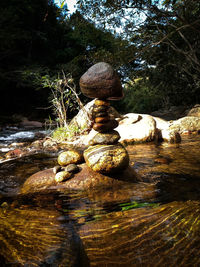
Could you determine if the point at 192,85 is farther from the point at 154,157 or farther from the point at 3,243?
the point at 3,243

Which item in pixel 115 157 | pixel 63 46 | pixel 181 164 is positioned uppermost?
pixel 63 46

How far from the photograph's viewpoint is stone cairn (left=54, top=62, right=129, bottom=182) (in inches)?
109

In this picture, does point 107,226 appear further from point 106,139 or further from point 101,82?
point 101,82

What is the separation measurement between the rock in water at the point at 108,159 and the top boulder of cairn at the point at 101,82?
88cm

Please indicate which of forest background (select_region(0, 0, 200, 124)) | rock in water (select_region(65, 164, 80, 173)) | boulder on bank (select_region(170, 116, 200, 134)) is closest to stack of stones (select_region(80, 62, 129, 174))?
rock in water (select_region(65, 164, 80, 173))

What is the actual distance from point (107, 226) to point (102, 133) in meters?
1.69

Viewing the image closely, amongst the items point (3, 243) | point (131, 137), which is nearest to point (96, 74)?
point (3, 243)

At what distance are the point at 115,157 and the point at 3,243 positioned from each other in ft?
5.62

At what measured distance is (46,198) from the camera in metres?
2.43

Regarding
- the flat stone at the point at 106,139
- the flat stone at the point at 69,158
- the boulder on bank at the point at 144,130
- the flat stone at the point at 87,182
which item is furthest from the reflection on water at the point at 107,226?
the boulder on bank at the point at 144,130

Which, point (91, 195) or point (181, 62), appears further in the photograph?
point (181, 62)

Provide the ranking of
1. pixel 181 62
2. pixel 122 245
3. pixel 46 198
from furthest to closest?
1. pixel 181 62
2. pixel 46 198
3. pixel 122 245

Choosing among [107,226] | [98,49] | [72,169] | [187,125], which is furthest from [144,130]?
[98,49]

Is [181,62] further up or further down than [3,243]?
further up
